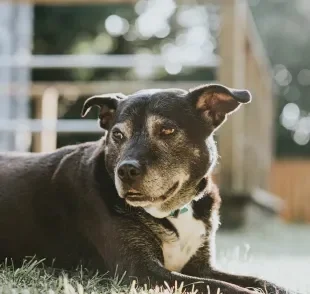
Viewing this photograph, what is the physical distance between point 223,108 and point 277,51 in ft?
81.3

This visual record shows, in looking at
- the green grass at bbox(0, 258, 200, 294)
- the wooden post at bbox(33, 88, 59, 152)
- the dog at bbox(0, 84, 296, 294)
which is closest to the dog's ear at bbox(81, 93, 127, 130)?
the dog at bbox(0, 84, 296, 294)

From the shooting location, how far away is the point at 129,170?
363cm

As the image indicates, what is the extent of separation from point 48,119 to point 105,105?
16.5ft

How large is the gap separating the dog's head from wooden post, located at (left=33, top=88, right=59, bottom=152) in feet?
16.5

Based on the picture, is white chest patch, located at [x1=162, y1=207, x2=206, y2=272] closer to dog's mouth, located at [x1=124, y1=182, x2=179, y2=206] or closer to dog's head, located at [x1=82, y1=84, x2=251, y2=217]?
dog's head, located at [x1=82, y1=84, x2=251, y2=217]

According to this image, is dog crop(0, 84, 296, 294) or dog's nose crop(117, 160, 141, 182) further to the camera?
dog crop(0, 84, 296, 294)

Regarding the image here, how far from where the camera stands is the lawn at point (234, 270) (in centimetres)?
338

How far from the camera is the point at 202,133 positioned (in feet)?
13.1

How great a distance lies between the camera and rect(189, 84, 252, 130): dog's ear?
4039 mm

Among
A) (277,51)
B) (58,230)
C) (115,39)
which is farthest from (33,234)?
(277,51)

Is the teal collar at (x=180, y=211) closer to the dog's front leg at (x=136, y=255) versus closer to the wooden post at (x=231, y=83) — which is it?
the dog's front leg at (x=136, y=255)

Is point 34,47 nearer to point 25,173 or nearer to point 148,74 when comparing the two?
point 148,74

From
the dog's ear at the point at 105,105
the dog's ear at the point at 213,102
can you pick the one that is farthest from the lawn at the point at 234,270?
the dog's ear at the point at 213,102

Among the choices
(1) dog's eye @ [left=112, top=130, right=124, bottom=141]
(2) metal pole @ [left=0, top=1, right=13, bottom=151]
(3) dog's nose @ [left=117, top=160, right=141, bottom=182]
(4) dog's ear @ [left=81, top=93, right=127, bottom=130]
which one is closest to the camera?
(3) dog's nose @ [left=117, top=160, right=141, bottom=182]
